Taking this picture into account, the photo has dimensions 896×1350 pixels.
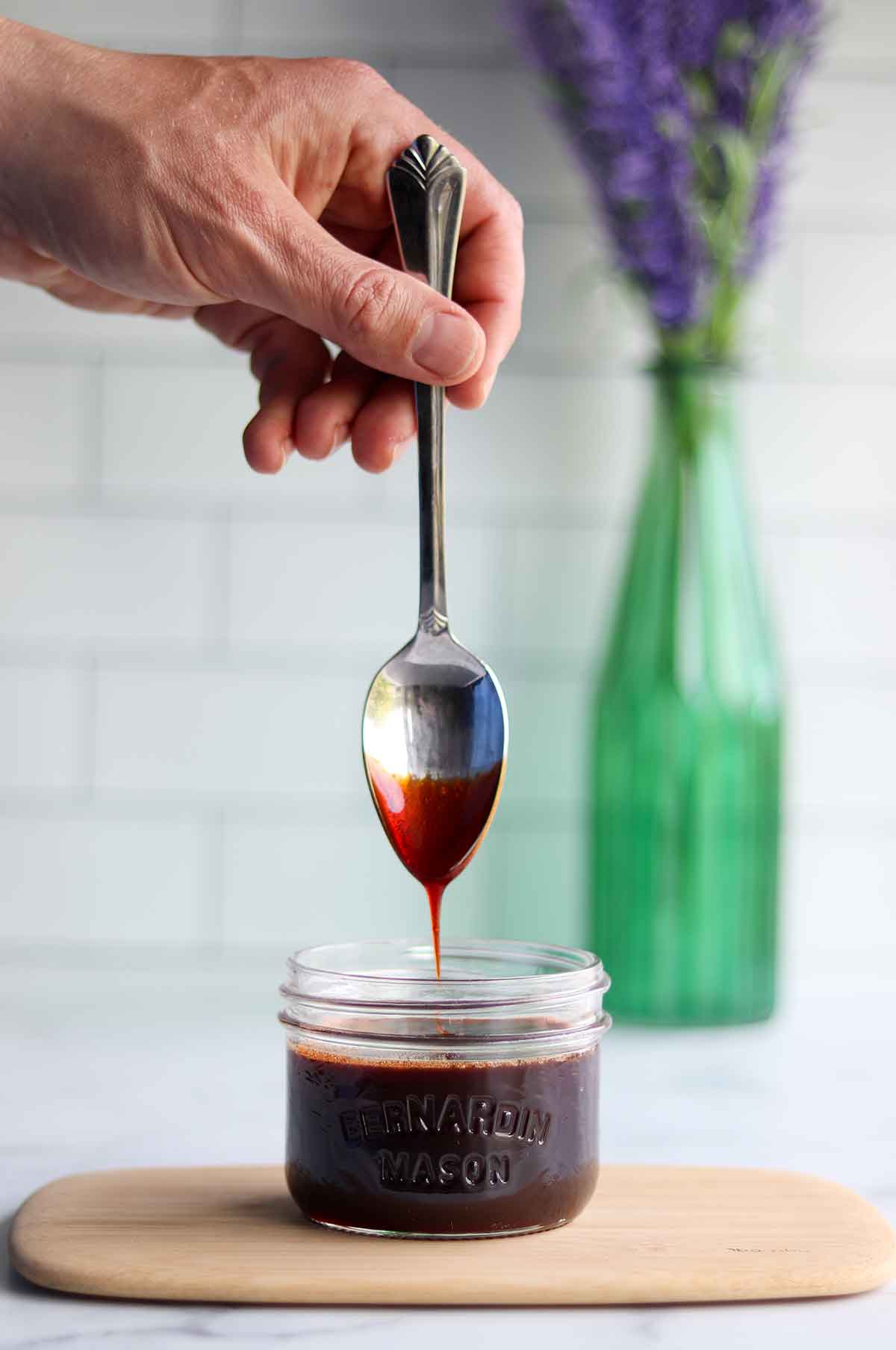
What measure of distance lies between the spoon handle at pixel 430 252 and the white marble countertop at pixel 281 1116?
0.37 metres

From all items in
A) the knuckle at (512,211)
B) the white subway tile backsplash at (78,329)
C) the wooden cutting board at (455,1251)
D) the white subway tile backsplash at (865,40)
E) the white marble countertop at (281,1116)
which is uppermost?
the white subway tile backsplash at (865,40)

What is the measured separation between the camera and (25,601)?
1.50 metres

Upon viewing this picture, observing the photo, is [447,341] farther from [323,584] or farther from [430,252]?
[323,584]

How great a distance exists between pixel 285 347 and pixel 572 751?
0.55m

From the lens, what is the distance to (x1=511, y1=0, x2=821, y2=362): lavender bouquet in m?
1.29

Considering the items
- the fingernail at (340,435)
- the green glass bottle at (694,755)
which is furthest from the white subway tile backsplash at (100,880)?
the fingernail at (340,435)

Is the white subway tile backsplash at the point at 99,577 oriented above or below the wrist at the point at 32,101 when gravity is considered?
below

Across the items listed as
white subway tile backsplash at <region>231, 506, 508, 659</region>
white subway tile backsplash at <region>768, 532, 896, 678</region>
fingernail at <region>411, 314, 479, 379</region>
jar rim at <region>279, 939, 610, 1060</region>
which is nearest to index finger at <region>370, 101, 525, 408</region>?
fingernail at <region>411, 314, 479, 379</region>

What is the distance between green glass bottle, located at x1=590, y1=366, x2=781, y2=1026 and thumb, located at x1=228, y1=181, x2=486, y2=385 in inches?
20.7

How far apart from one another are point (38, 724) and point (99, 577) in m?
0.15

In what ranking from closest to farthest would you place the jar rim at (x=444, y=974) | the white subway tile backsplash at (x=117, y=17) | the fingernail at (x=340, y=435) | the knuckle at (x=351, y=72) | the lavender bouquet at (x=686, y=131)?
the jar rim at (x=444, y=974), the knuckle at (x=351, y=72), the fingernail at (x=340, y=435), the lavender bouquet at (x=686, y=131), the white subway tile backsplash at (x=117, y=17)

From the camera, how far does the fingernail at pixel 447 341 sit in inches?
33.7

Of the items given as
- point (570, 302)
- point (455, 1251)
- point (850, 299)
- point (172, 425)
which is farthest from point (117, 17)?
point (455, 1251)

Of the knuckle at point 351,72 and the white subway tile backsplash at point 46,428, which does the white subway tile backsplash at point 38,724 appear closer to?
the white subway tile backsplash at point 46,428
